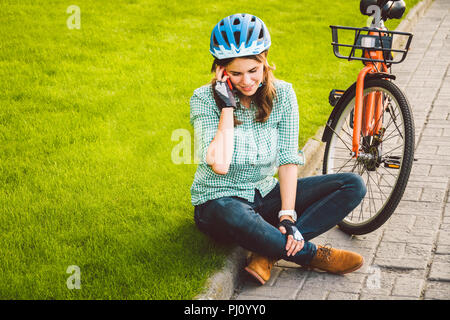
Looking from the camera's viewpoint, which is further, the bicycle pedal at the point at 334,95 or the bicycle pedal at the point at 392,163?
the bicycle pedal at the point at 334,95

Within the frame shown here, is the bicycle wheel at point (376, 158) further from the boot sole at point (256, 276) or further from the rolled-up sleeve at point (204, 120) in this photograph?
the rolled-up sleeve at point (204, 120)

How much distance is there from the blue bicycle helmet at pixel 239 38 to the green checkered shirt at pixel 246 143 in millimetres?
291

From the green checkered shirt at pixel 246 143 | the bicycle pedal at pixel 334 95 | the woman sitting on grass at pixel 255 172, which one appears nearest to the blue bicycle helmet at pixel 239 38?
the woman sitting on grass at pixel 255 172

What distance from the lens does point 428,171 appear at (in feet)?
17.0

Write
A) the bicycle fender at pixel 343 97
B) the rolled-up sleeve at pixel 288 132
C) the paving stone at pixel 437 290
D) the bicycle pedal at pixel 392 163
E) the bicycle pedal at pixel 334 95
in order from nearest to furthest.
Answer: the paving stone at pixel 437 290, the rolled-up sleeve at pixel 288 132, the bicycle pedal at pixel 392 163, the bicycle fender at pixel 343 97, the bicycle pedal at pixel 334 95

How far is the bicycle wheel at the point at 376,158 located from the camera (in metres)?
3.87

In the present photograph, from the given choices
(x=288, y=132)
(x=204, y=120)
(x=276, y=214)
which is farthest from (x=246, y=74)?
(x=276, y=214)

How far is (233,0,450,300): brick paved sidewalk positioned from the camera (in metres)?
3.69

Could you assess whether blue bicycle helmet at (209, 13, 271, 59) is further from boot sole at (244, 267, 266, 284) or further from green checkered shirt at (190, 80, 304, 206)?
boot sole at (244, 267, 266, 284)

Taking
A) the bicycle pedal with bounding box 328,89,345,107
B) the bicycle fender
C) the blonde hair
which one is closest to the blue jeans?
the blonde hair

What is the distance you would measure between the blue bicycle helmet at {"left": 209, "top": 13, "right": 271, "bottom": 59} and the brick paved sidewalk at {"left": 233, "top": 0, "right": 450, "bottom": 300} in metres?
1.44

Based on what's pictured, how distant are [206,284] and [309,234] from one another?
0.79 meters
